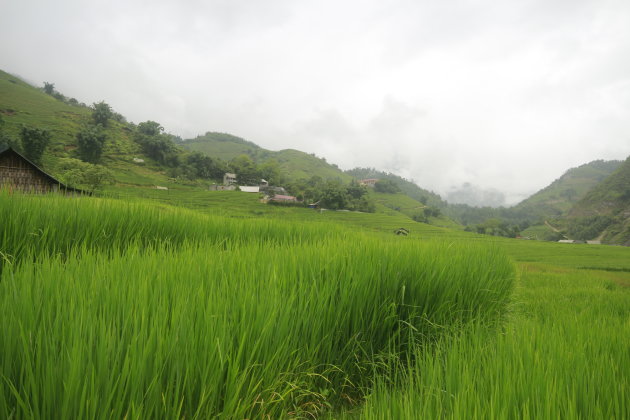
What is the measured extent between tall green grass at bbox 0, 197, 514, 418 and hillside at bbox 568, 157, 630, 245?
120041 millimetres

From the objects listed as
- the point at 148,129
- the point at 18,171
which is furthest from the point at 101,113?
the point at 18,171

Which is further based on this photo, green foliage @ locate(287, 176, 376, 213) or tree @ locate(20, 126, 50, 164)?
green foliage @ locate(287, 176, 376, 213)

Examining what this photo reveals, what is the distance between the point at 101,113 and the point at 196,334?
13416 centimetres

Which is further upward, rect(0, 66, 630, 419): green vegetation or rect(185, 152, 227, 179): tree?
rect(185, 152, 227, 179): tree

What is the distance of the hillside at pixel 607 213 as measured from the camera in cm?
9625

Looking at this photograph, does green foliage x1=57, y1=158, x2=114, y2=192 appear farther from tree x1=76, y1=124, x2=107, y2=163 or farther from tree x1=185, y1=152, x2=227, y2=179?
tree x1=185, y1=152, x2=227, y2=179

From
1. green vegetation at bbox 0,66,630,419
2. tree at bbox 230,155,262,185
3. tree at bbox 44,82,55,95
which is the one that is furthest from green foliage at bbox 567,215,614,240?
tree at bbox 44,82,55,95

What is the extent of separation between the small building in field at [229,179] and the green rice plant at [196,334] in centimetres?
10509

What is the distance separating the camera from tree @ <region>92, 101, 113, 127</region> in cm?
10438

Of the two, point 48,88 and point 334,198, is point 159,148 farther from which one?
point 48,88

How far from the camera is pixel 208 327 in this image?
1.26 meters

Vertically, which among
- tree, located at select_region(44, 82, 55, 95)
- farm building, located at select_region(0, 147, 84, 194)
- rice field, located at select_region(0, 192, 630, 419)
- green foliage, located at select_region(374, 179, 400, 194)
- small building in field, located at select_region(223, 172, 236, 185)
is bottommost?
rice field, located at select_region(0, 192, 630, 419)

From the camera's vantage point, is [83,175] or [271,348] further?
[83,175]

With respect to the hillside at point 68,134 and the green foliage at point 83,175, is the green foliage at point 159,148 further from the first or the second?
the green foliage at point 83,175
